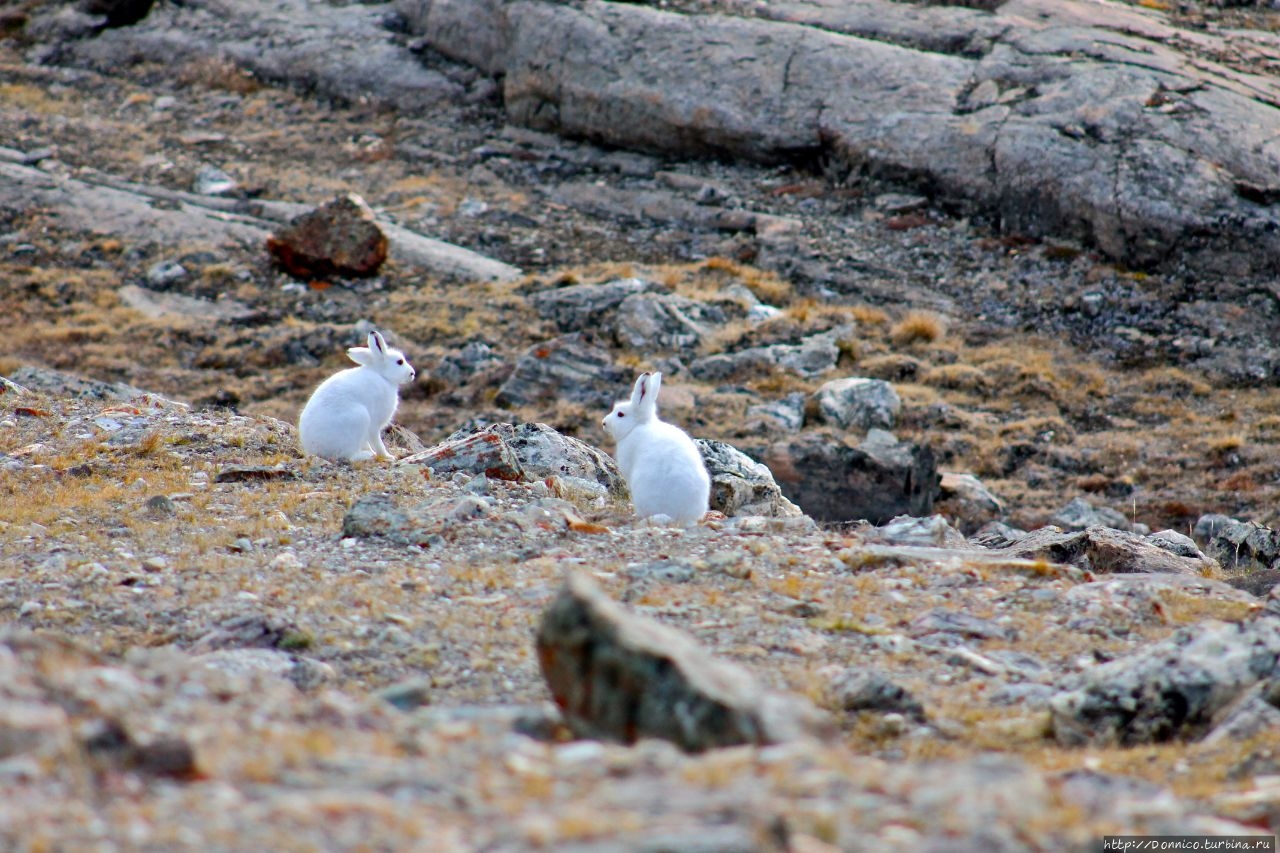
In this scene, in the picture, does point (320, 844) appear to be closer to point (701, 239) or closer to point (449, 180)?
point (701, 239)

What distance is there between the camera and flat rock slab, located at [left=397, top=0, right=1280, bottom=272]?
745 inches

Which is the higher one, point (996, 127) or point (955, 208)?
point (996, 127)

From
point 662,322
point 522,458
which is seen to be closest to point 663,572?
point 522,458

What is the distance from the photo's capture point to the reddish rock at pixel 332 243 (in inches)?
769

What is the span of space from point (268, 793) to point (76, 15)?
30429 millimetres

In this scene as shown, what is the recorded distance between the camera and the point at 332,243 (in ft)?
64.1

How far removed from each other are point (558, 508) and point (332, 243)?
12309mm

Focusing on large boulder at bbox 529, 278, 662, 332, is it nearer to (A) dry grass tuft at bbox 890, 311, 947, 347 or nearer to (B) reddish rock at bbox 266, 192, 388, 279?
(B) reddish rock at bbox 266, 192, 388, 279

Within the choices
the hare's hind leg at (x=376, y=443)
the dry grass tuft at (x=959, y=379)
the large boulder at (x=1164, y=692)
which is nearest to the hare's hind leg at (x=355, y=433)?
the hare's hind leg at (x=376, y=443)

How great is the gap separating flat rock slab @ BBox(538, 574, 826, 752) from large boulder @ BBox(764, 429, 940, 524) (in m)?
8.85

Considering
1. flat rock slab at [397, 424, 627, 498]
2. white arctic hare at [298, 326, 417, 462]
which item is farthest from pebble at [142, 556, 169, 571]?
flat rock slab at [397, 424, 627, 498]

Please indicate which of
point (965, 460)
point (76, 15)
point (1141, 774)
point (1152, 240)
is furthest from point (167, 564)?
point (76, 15)

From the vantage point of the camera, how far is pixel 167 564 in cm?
725

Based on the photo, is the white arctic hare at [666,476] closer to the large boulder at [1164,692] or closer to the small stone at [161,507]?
the small stone at [161,507]
